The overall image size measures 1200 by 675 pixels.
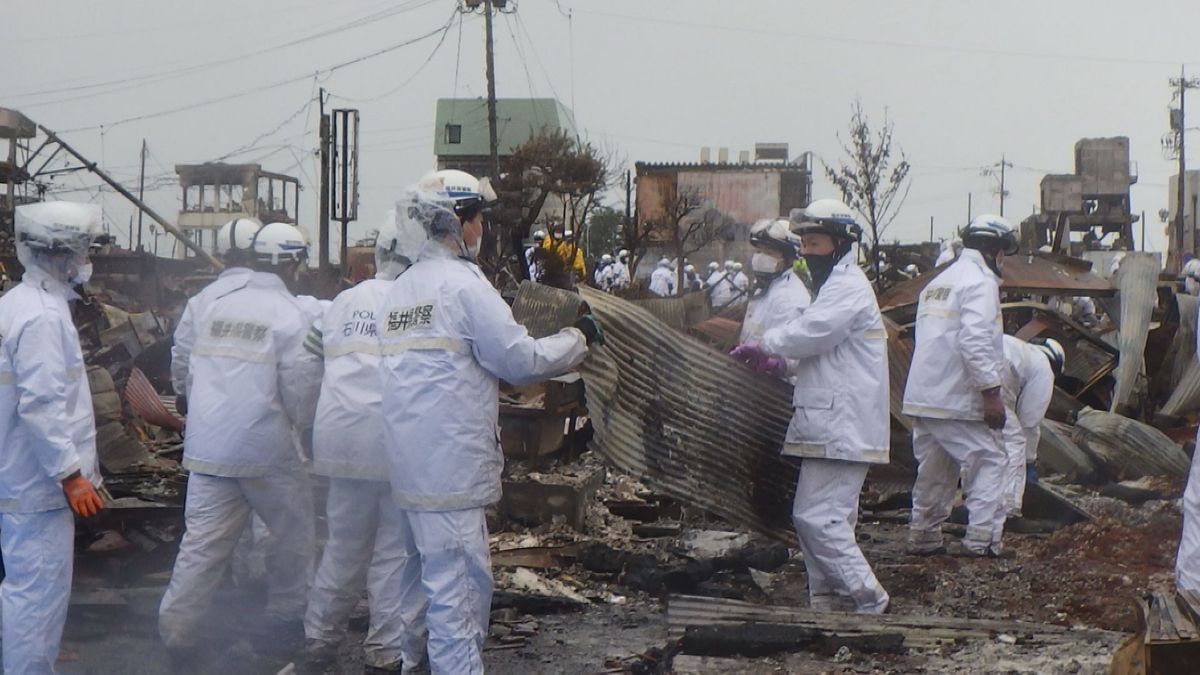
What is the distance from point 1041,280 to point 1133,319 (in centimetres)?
94

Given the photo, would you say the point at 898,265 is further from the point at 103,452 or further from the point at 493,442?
the point at 493,442

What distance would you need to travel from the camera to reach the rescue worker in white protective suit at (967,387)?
7.62 meters

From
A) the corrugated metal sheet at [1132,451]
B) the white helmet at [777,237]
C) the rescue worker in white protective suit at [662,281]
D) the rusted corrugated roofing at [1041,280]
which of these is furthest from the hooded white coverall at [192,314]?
the rescue worker in white protective suit at [662,281]

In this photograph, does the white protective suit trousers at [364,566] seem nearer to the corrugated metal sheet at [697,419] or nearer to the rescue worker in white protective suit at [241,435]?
the rescue worker in white protective suit at [241,435]

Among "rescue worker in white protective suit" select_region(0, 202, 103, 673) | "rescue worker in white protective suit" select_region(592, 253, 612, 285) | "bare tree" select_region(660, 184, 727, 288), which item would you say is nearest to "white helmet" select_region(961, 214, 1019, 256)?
"rescue worker in white protective suit" select_region(0, 202, 103, 673)

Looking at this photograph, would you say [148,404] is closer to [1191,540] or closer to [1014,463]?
[1014,463]

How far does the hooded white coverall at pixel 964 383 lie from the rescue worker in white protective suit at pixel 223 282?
12.5 ft

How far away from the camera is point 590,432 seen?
10.1 meters

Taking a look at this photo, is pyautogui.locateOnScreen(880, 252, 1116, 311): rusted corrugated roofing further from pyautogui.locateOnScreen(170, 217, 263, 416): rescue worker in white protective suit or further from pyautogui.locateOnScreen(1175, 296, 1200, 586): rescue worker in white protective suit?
pyautogui.locateOnScreen(1175, 296, 1200, 586): rescue worker in white protective suit

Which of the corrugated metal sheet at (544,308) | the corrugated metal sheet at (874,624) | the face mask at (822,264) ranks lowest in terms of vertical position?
the corrugated metal sheet at (874,624)

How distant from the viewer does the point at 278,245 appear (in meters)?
6.41

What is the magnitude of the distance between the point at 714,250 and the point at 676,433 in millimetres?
44631

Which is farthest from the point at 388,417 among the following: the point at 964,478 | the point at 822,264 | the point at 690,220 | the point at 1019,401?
the point at 690,220

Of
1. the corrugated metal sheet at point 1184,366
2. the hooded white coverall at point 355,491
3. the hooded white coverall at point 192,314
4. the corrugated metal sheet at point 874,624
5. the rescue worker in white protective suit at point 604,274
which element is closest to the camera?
the corrugated metal sheet at point 874,624
